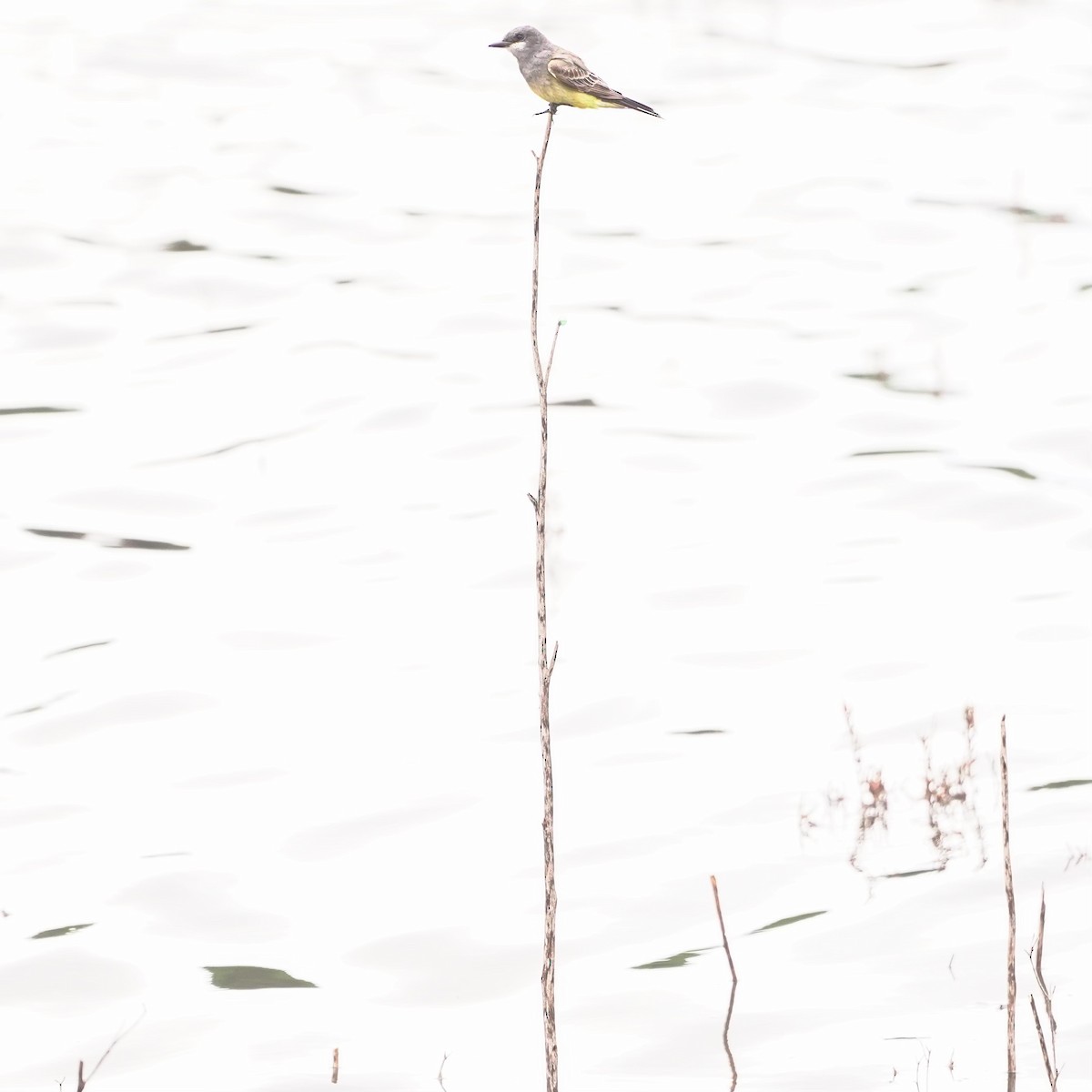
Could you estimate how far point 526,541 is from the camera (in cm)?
909

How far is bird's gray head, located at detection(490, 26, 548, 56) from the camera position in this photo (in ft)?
15.1

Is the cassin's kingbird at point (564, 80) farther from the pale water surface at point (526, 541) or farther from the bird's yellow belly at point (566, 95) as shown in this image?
the pale water surface at point (526, 541)

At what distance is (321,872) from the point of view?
579cm

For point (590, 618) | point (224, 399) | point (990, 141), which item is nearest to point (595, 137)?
point (990, 141)

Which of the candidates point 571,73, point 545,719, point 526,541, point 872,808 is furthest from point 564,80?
point 526,541

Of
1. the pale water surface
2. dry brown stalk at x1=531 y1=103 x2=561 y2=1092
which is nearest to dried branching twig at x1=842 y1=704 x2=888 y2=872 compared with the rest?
the pale water surface

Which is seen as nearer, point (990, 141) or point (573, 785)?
point (573, 785)

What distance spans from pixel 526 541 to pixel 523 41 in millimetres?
4573

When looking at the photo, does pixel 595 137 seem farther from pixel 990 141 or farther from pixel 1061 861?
pixel 1061 861

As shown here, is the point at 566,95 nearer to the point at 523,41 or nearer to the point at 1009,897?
the point at 523,41

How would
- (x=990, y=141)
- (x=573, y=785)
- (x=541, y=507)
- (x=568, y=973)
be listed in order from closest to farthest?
(x=541, y=507)
(x=568, y=973)
(x=573, y=785)
(x=990, y=141)

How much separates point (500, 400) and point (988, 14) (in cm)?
1002

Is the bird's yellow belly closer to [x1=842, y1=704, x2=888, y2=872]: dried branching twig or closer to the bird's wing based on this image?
the bird's wing

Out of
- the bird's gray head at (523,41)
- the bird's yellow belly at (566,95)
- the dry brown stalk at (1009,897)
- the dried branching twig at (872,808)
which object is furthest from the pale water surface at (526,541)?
the bird's gray head at (523,41)
